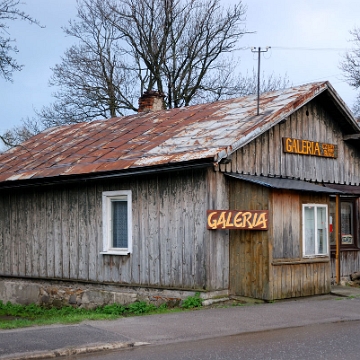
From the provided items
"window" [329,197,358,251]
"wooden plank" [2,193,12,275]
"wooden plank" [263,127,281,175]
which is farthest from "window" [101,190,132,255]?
"window" [329,197,358,251]

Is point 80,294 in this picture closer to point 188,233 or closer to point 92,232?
point 92,232

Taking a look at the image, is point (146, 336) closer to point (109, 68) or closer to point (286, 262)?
point (286, 262)

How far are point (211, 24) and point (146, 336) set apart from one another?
28424mm

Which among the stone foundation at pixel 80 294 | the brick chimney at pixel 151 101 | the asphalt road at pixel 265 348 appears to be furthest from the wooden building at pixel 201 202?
the brick chimney at pixel 151 101

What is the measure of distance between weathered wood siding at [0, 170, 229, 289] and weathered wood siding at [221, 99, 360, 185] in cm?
110

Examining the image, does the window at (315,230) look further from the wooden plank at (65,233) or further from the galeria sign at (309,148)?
the wooden plank at (65,233)

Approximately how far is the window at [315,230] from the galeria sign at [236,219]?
5.60 ft

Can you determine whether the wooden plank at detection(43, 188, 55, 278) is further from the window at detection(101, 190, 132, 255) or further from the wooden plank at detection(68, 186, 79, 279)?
the window at detection(101, 190, 132, 255)

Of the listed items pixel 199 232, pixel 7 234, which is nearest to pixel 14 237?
pixel 7 234

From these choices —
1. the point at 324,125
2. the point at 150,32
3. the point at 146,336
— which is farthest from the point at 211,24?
the point at 146,336

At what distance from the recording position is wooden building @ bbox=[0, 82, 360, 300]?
14.3 m

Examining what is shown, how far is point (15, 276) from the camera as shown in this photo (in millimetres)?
18938

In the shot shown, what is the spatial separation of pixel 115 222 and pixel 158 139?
7.11ft

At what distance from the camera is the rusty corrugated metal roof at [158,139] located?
1452 centimetres
